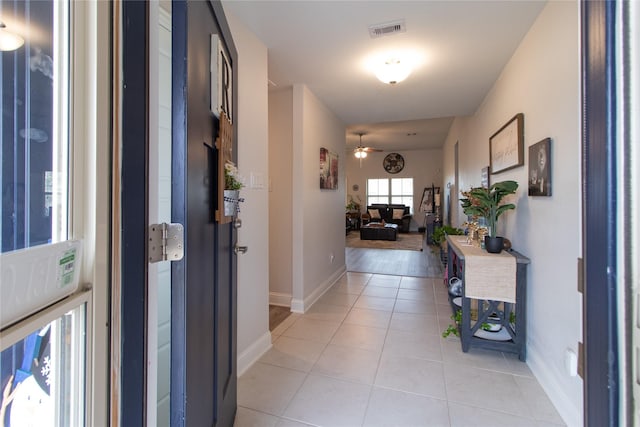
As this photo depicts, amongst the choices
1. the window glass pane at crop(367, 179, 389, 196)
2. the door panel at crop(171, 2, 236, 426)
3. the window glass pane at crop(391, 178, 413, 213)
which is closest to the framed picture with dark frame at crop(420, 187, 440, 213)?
the window glass pane at crop(391, 178, 413, 213)

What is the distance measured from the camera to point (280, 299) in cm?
325

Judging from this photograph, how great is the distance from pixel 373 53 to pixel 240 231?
1.77 meters

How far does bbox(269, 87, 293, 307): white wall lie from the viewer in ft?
10.5

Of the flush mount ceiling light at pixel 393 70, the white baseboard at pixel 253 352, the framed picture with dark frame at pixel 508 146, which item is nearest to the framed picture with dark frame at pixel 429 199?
the framed picture with dark frame at pixel 508 146

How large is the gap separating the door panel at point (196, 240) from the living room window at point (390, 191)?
32.3ft

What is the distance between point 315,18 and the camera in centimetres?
193

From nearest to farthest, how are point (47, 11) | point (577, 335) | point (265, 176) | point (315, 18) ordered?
point (47, 11) → point (577, 335) → point (315, 18) → point (265, 176)

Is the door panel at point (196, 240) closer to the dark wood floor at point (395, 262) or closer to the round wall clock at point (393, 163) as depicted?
the dark wood floor at point (395, 262)

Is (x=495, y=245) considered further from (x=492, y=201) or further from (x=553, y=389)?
(x=553, y=389)

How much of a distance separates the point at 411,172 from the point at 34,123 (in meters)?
10.7

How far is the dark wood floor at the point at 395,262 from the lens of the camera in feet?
15.5

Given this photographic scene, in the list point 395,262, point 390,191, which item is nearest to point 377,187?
point 390,191

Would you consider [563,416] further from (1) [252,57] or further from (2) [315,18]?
(1) [252,57]

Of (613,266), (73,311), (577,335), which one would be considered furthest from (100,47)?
(577,335)
